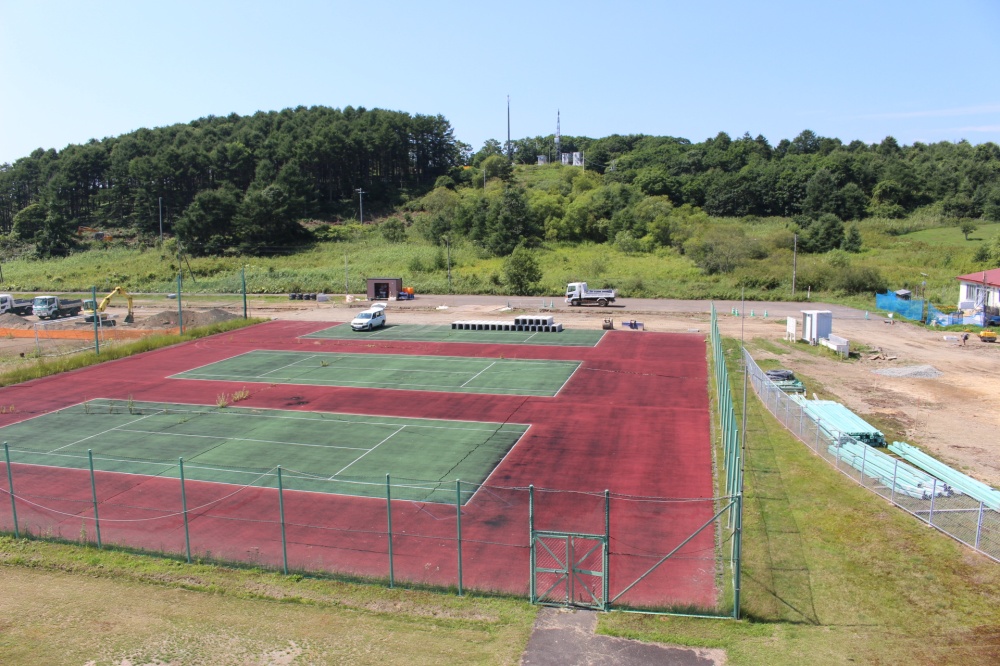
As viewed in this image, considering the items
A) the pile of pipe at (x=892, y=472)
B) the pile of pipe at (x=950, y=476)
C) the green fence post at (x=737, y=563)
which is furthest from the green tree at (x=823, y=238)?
the green fence post at (x=737, y=563)

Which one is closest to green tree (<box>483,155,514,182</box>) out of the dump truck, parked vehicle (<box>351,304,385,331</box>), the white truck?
the white truck

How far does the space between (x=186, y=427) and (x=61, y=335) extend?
34.9 meters

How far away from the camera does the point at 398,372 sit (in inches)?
1687

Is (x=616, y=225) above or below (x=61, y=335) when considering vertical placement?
above

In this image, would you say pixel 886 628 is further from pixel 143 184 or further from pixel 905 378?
pixel 143 184

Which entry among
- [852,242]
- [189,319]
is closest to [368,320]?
[189,319]

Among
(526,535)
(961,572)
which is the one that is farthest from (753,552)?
(526,535)

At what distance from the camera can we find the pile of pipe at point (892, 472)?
2128 cm

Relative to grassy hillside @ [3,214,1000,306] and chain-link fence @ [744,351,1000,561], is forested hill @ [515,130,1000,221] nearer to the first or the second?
grassy hillside @ [3,214,1000,306]

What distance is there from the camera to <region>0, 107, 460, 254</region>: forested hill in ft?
391

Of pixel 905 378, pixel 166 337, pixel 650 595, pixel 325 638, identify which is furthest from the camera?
pixel 166 337

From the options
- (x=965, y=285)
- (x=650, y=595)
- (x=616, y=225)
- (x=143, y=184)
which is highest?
(x=143, y=184)

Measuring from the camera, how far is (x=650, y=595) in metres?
16.8

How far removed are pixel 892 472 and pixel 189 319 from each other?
183 feet
